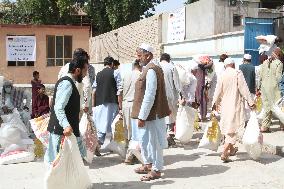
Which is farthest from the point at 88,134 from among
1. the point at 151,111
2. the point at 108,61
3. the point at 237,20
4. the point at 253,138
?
the point at 237,20

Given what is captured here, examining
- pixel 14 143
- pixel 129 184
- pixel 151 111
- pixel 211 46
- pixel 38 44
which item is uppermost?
pixel 38 44

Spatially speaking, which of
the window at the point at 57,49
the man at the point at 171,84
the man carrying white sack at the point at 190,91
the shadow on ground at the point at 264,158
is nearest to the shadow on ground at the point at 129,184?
the shadow on ground at the point at 264,158

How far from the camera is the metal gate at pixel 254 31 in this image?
14039 mm

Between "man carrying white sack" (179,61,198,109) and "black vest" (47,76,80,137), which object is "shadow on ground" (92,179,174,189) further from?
"man carrying white sack" (179,61,198,109)

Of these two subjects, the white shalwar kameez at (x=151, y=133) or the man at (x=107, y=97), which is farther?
the man at (x=107, y=97)

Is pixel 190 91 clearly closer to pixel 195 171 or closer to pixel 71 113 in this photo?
pixel 195 171

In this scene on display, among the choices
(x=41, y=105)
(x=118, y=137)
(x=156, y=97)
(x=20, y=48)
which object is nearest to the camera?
(x=156, y=97)

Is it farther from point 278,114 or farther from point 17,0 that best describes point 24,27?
point 17,0

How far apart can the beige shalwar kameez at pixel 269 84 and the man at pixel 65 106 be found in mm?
5004

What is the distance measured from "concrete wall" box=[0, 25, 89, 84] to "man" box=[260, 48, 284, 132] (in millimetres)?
11674

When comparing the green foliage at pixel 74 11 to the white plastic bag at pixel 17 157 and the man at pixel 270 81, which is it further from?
the white plastic bag at pixel 17 157

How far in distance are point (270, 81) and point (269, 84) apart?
6 centimetres

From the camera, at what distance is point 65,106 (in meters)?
5.75

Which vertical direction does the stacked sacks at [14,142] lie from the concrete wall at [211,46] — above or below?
below
